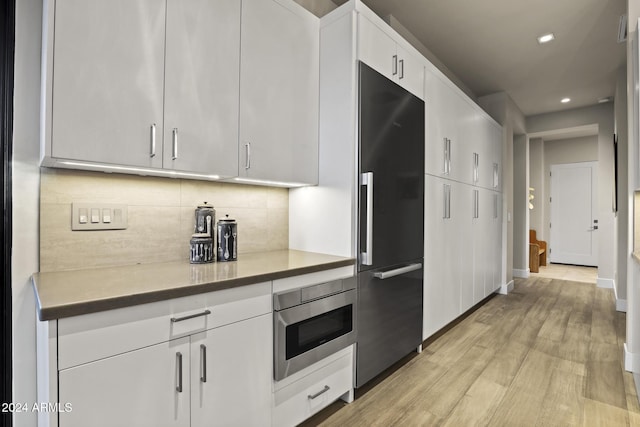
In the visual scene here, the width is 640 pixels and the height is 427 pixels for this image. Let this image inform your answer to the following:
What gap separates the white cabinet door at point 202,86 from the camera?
1.48m

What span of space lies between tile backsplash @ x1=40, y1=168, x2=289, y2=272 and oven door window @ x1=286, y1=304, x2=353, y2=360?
2.24ft

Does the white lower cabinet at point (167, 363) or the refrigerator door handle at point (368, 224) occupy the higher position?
the refrigerator door handle at point (368, 224)

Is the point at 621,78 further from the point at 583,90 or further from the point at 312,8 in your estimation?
the point at 312,8

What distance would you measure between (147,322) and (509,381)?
Answer: 235 cm

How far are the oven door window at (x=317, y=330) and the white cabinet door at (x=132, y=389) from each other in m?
0.53

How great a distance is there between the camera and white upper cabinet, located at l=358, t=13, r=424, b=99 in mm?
2025

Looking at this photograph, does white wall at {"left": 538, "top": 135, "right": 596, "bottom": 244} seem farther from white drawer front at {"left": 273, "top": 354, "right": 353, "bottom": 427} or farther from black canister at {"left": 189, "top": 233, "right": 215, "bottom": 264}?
black canister at {"left": 189, "top": 233, "right": 215, "bottom": 264}

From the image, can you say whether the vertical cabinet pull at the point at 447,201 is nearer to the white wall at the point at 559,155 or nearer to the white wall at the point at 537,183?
the white wall at the point at 537,183

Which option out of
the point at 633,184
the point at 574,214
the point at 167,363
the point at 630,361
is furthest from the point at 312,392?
the point at 574,214

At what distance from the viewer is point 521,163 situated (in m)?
5.87

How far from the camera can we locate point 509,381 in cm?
225

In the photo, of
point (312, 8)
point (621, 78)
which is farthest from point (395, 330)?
point (621, 78)

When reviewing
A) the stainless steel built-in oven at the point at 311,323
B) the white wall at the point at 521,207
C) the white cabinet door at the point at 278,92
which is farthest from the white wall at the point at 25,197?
the white wall at the point at 521,207

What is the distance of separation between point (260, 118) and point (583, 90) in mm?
5351
